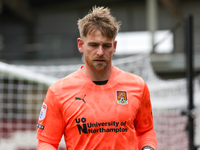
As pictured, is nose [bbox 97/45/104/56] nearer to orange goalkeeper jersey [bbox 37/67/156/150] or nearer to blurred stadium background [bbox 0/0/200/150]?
orange goalkeeper jersey [bbox 37/67/156/150]

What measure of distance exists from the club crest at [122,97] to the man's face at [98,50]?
0.19 m

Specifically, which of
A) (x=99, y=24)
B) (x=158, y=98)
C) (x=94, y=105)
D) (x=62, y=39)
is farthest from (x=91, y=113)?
(x=62, y=39)

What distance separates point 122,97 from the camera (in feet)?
4.89

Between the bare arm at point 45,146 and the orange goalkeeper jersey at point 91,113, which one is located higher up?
the orange goalkeeper jersey at point 91,113

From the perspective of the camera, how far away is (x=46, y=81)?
273cm

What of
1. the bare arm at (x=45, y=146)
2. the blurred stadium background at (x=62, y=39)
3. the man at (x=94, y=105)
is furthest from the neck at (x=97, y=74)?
the blurred stadium background at (x=62, y=39)

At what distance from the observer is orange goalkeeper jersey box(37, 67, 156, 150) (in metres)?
1.41

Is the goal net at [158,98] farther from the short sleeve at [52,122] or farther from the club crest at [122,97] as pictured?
the club crest at [122,97]

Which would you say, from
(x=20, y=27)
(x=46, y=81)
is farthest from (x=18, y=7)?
(x=46, y=81)

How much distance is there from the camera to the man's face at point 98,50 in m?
1.42

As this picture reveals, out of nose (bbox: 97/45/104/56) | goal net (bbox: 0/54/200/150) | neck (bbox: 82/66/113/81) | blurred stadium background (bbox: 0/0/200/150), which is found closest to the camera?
nose (bbox: 97/45/104/56)

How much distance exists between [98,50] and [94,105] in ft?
1.07

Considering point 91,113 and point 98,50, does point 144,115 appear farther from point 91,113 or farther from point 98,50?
point 98,50

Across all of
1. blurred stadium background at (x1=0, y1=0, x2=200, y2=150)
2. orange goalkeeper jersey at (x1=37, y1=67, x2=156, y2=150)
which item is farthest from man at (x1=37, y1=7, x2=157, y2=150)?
blurred stadium background at (x1=0, y1=0, x2=200, y2=150)
